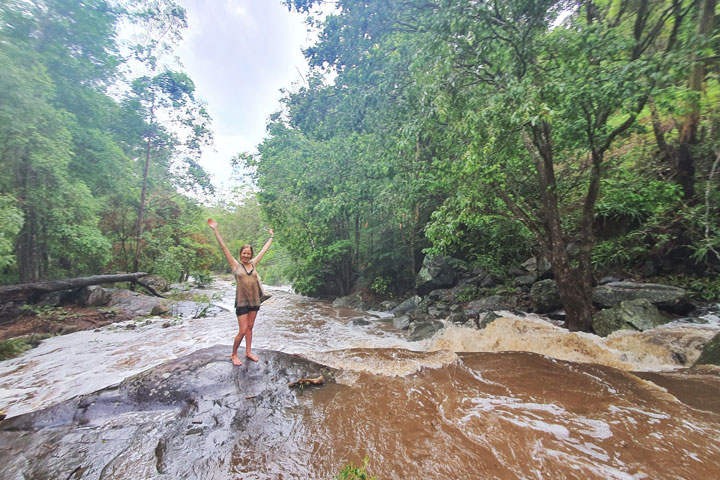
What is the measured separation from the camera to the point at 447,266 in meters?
10.5

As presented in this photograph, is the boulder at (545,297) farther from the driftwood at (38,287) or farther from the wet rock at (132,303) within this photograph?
the driftwood at (38,287)

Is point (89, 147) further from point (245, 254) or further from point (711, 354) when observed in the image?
point (711, 354)

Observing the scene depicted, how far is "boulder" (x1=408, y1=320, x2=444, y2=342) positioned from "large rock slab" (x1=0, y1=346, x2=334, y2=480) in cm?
305

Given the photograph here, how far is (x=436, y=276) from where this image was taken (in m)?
10.4

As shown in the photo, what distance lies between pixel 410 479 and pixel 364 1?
32.6 ft

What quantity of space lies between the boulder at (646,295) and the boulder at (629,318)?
1.34 ft

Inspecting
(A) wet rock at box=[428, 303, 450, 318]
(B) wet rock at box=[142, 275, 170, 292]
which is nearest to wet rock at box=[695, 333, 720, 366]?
(A) wet rock at box=[428, 303, 450, 318]

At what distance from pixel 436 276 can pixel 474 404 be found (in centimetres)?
734

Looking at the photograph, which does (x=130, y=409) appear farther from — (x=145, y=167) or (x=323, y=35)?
(x=145, y=167)

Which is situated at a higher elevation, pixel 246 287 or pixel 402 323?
pixel 246 287

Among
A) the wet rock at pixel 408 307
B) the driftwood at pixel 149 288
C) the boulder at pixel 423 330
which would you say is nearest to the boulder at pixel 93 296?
the driftwood at pixel 149 288

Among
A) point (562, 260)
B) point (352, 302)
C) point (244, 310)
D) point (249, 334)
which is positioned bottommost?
point (352, 302)

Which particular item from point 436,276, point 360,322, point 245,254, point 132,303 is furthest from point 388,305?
point 132,303

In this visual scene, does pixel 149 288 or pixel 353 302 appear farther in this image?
pixel 149 288
